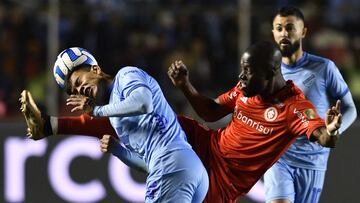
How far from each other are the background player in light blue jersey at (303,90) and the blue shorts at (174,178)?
1.48 metres

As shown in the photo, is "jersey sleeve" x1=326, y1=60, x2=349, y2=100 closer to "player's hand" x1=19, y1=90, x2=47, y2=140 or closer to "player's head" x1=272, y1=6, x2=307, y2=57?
"player's head" x1=272, y1=6, x2=307, y2=57

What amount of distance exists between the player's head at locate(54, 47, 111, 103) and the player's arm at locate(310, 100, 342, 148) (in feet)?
4.19

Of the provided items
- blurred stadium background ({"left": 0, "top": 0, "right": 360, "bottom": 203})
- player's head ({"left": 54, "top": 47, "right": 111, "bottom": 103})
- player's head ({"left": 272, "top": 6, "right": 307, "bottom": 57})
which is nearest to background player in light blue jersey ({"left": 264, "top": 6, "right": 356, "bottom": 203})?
player's head ({"left": 272, "top": 6, "right": 307, "bottom": 57})

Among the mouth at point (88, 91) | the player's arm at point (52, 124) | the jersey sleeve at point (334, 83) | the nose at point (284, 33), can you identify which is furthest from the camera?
the jersey sleeve at point (334, 83)

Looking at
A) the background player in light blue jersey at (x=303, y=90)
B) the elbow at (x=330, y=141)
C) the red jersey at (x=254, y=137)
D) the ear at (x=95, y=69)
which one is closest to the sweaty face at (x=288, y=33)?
the background player in light blue jersey at (x=303, y=90)

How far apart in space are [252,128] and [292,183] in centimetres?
117

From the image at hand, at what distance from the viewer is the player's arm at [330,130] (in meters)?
5.48

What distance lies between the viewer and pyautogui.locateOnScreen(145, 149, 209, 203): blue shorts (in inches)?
226

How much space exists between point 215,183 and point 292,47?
52.0 inches

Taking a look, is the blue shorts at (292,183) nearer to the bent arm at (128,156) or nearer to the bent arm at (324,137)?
the bent arm at (128,156)

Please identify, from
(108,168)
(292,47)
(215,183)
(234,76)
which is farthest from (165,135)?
(234,76)

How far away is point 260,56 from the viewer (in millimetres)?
5863

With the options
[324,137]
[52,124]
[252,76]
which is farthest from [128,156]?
[324,137]

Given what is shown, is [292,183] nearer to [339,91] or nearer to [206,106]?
[339,91]
